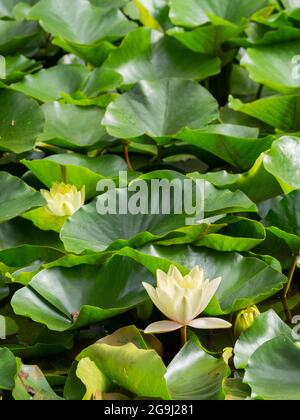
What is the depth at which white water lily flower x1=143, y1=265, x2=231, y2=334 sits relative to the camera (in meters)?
1.39

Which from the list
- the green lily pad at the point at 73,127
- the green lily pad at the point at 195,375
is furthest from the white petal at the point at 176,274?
the green lily pad at the point at 73,127

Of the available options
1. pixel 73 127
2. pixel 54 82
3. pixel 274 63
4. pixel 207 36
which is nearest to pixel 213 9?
pixel 207 36

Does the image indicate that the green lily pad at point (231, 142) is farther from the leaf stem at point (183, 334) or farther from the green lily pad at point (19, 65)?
the green lily pad at point (19, 65)

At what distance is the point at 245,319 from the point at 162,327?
0.48 feet

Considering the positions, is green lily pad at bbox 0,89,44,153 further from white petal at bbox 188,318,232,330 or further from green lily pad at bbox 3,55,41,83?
white petal at bbox 188,318,232,330

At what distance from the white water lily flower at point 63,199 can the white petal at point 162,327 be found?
1.20 feet

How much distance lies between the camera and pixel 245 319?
4.80 ft

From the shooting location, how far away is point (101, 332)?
155cm

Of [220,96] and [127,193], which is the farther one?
[220,96]

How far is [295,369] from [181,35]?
1226mm

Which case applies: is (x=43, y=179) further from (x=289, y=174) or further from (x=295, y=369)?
(x=295, y=369)

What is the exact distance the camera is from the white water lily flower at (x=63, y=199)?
5.55 feet

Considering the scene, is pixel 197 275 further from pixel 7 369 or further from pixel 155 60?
pixel 155 60

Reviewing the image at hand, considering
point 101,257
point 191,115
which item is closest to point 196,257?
point 101,257
